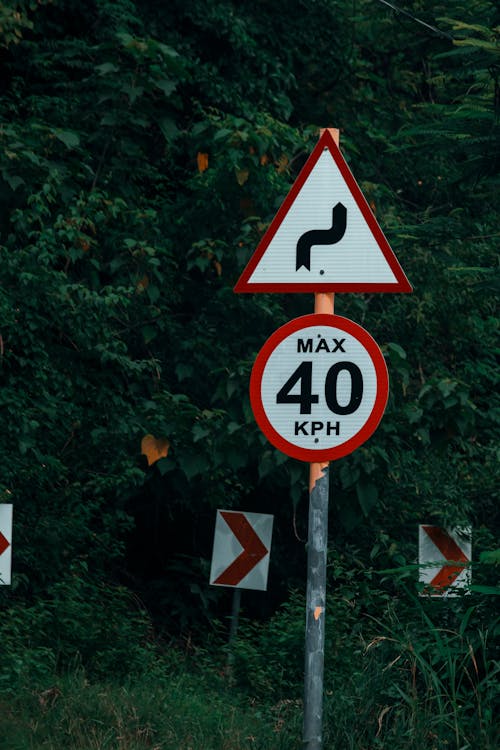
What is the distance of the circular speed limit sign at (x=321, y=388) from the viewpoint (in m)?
4.79

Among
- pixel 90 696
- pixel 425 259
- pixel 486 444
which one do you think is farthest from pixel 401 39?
pixel 90 696

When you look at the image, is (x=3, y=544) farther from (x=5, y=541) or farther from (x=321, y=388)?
(x=321, y=388)

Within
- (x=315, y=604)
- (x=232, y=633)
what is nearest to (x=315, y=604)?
(x=315, y=604)

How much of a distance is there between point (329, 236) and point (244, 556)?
239 inches

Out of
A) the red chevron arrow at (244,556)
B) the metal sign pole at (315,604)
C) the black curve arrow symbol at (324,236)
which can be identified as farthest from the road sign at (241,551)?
the black curve arrow symbol at (324,236)

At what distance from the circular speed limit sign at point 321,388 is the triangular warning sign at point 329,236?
0.19 meters

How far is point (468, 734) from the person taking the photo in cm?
537

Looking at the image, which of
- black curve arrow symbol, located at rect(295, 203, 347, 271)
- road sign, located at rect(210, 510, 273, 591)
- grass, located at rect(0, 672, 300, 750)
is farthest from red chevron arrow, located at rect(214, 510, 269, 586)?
black curve arrow symbol, located at rect(295, 203, 347, 271)

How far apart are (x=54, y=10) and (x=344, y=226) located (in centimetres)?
855

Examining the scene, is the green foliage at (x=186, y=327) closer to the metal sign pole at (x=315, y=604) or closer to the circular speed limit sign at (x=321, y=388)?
the metal sign pole at (x=315, y=604)

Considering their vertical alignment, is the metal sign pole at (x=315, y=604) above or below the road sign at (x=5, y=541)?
below

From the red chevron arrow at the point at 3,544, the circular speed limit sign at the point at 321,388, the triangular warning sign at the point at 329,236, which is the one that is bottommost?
the red chevron arrow at the point at 3,544

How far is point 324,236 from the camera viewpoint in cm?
495

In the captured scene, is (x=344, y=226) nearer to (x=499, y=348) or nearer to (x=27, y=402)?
(x=27, y=402)
